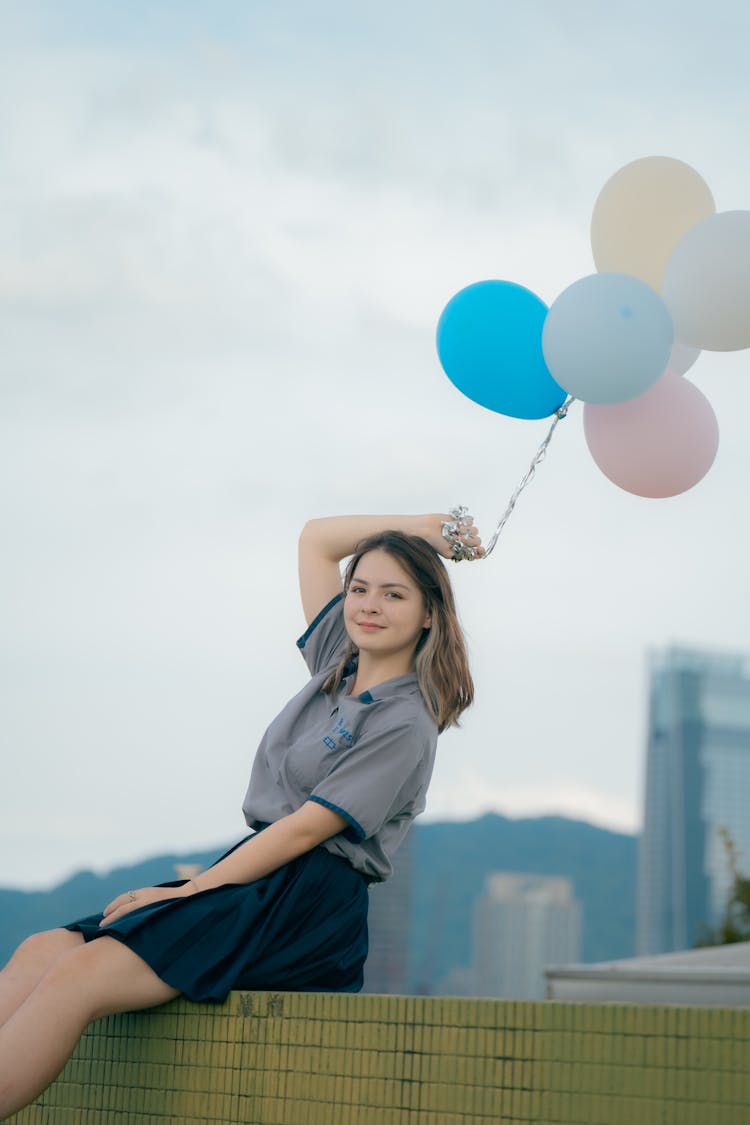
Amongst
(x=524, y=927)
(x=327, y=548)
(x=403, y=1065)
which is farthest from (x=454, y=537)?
(x=524, y=927)

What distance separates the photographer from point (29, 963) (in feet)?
10.4

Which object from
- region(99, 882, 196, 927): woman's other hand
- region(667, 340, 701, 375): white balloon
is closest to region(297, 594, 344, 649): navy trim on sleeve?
region(99, 882, 196, 927): woman's other hand

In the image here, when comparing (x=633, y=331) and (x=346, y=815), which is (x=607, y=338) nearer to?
(x=633, y=331)

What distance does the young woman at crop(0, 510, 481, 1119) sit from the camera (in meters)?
3.00

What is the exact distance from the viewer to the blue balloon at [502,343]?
378 cm

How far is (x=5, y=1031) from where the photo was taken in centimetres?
285

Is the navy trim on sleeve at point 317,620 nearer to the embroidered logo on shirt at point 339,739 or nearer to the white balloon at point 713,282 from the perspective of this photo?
the embroidered logo on shirt at point 339,739

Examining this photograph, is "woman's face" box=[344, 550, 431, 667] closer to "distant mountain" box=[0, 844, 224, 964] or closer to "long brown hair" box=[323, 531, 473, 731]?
"long brown hair" box=[323, 531, 473, 731]

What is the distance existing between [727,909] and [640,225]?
8360mm

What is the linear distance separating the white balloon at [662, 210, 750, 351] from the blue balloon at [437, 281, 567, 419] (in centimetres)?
40

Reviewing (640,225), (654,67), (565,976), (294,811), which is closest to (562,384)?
(640,225)

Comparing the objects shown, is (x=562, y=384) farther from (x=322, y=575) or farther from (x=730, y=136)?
(x=730, y=136)

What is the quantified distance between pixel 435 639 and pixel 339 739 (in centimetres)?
43

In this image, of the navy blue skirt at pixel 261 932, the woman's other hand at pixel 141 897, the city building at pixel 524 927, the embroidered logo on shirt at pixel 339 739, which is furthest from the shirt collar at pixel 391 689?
the city building at pixel 524 927
